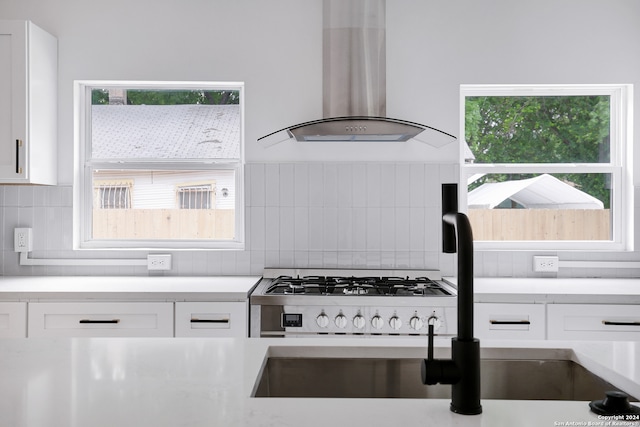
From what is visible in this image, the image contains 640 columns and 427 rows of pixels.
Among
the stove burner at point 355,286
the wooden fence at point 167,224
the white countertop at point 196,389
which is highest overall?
the wooden fence at point 167,224

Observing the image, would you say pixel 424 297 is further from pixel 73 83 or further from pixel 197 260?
pixel 73 83

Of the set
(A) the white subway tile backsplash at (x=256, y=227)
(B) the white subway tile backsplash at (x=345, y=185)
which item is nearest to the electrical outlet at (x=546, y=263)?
(B) the white subway tile backsplash at (x=345, y=185)

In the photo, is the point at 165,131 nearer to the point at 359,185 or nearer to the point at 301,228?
the point at 301,228

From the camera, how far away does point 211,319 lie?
8.46ft

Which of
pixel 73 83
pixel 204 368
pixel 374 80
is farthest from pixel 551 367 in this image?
pixel 73 83

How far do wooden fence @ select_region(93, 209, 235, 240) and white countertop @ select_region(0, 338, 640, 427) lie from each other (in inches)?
78.6

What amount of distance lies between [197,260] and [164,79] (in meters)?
1.11

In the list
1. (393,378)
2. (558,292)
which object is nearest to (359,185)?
(558,292)

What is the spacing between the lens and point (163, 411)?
0.91m

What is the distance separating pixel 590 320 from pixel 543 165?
1.10 m

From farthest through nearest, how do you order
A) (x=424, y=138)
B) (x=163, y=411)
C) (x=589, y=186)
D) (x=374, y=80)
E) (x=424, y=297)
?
(x=589, y=186) → (x=424, y=138) → (x=374, y=80) → (x=424, y=297) → (x=163, y=411)

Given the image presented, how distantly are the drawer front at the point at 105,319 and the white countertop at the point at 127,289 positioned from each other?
4cm

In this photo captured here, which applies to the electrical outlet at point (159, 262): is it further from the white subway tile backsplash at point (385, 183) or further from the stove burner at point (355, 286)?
the white subway tile backsplash at point (385, 183)

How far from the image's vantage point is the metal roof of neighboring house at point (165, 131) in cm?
339
